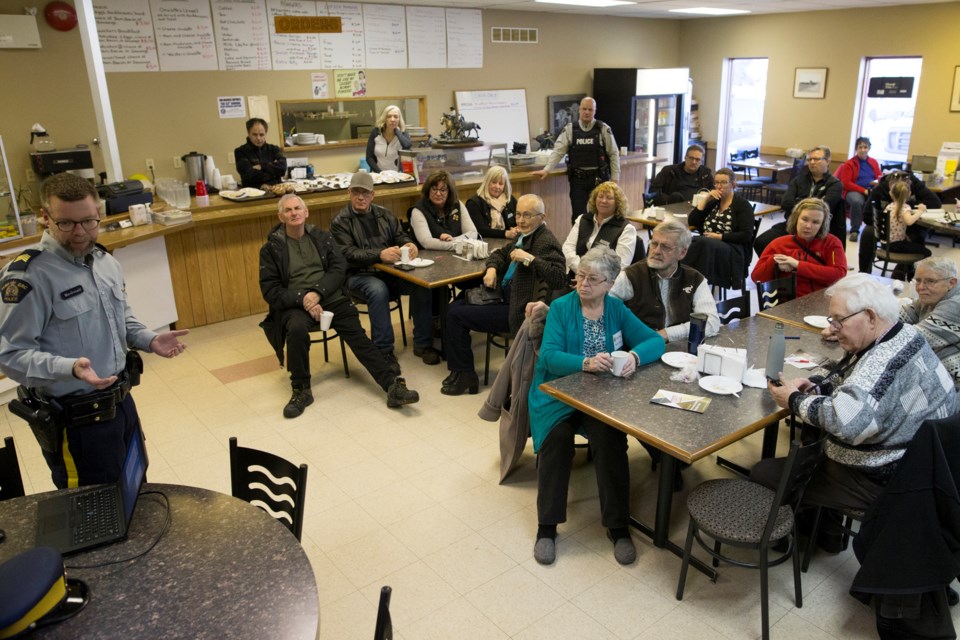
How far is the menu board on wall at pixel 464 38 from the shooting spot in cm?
855

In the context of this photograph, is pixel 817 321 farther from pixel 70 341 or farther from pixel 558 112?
pixel 558 112

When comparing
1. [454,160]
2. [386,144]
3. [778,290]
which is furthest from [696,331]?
[386,144]

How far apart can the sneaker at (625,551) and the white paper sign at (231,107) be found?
586cm

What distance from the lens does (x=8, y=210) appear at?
467cm

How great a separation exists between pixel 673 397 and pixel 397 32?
6.60m

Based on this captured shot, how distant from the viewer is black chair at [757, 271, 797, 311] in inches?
159

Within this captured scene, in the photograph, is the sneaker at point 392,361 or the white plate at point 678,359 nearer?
the white plate at point 678,359

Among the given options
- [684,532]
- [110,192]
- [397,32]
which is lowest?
[684,532]

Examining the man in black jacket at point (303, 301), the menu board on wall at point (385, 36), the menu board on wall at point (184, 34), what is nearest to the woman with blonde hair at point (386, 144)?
the menu board on wall at point (385, 36)

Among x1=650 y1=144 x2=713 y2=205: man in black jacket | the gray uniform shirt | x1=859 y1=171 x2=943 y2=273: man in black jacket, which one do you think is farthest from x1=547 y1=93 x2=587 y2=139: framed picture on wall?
the gray uniform shirt

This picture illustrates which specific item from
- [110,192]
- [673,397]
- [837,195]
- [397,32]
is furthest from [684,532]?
[397,32]

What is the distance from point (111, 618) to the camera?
1589mm

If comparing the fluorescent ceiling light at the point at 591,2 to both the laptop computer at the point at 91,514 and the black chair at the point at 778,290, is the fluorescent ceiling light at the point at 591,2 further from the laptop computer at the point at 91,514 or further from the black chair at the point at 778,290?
the laptop computer at the point at 91,514

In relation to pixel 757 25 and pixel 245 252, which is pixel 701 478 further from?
pixel 757 25
